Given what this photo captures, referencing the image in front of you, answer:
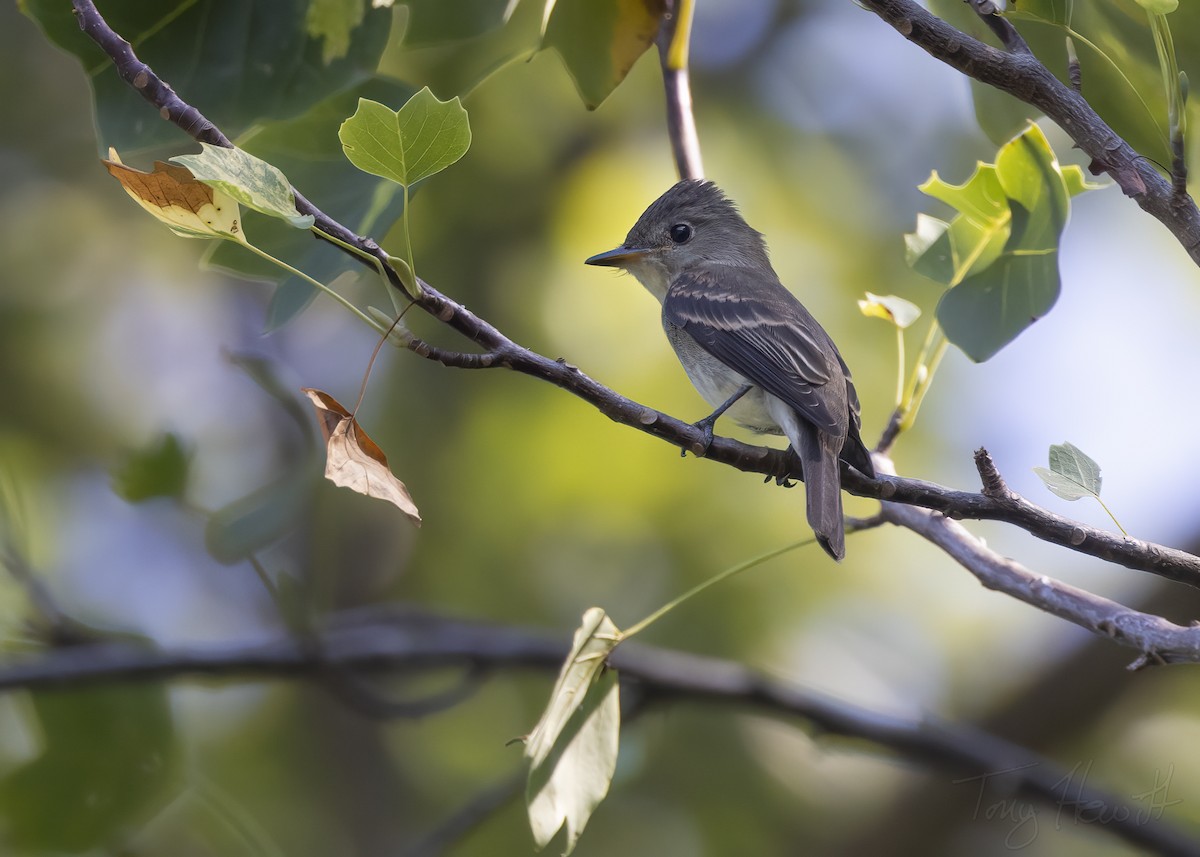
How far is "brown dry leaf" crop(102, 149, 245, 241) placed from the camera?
4.77 feet

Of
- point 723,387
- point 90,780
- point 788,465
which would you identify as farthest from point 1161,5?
point 90,780

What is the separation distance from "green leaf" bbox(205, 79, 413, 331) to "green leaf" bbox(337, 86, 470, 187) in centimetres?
51

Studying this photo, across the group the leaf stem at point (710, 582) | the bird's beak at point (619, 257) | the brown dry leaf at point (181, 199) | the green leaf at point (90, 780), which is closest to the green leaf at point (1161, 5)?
the leaf stem at point (710, 582)

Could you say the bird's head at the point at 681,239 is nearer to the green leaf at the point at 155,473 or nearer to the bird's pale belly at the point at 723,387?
the bird's pale belly at the point at 723,387

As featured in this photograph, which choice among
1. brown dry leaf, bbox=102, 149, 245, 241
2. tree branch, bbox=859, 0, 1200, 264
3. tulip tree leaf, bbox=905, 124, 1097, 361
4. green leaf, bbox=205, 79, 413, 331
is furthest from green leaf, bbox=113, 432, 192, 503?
tree branch, bbox=859, 0, 1200, 264

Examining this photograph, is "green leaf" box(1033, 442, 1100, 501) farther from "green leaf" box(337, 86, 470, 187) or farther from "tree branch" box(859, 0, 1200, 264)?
"green leaf" box(337, 86, 470, 187)

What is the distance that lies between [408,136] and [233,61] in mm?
881

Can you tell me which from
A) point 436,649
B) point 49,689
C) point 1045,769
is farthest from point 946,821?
point 49,689

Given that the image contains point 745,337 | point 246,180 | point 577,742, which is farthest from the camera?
point 745,337

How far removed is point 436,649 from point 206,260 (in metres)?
1.82

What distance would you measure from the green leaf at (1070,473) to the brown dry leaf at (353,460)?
1005 millimetres

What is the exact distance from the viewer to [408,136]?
5.18 feet

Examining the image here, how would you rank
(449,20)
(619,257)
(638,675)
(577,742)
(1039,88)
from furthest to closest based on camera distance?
(619,257), (638,675), (449,20), (577,742), (1039,88)

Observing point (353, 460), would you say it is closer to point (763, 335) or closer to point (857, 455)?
point (857, 455)
